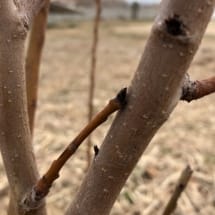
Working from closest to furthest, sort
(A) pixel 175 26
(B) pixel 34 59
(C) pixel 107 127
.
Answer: (A) pixel 175 26, (B) pixel 34 59, (C) pixel 107 127

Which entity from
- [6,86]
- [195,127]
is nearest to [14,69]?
[6,86]

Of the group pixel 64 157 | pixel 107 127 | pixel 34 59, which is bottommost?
pixel 107 127

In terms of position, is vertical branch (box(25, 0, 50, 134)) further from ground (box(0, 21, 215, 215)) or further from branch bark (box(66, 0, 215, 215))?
ground (box(0, 21, 215, 215))

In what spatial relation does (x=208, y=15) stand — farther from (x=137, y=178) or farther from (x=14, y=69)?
(x=137, y=178)

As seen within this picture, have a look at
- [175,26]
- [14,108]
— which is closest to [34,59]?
[14,108]

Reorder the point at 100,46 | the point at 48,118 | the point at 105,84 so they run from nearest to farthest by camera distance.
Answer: the point at 48,118
the point at 105,84
the point at 100,46

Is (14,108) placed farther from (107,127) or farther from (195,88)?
(107,127)
